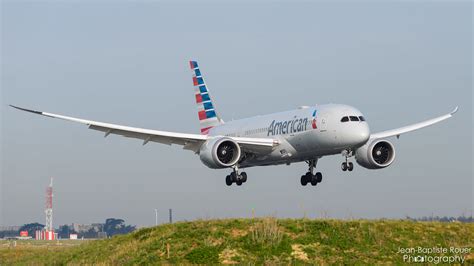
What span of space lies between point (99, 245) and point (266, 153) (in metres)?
19.7

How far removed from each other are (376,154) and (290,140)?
5912 mm

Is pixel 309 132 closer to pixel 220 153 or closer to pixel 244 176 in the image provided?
pixel 220 153

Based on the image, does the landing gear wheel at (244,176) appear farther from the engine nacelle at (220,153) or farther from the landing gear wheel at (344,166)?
the landing gear wheel at (344,166)

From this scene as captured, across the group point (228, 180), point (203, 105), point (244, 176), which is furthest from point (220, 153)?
point (203, 105)

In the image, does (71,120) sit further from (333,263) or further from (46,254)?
(333,263)

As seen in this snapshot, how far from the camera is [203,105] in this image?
244ft

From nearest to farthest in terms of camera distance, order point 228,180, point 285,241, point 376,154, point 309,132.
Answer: point 285,241 < point 309,132 < point 376,154 < point 228,180

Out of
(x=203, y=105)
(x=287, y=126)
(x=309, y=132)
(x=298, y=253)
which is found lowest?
(x=298, y=253)

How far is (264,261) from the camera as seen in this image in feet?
112

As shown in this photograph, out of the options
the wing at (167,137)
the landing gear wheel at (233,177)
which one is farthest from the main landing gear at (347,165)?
the landing gear wheel at (233,177)

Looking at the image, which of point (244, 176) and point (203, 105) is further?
point (203, 105)

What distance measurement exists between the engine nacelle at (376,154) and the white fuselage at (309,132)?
3.04 m

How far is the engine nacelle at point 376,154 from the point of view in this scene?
5803cm

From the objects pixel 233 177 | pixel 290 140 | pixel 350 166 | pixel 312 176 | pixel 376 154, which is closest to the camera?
pixel 350 166
